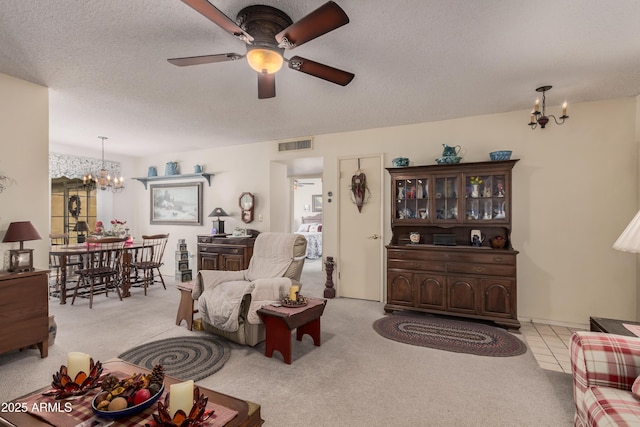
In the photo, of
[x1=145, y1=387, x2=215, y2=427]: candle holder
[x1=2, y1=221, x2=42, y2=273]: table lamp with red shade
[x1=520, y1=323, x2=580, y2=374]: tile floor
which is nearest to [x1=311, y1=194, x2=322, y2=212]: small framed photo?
[x1=520, y1=323, x2=580, y2=374]: tile floor

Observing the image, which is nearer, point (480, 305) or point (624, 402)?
point (624, 402)

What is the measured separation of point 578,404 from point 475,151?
3144 millimetres

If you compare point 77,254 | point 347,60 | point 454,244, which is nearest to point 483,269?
point 454,244

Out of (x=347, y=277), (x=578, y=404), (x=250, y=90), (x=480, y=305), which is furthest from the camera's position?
(x=347, y=277)

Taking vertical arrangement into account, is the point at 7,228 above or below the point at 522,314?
above

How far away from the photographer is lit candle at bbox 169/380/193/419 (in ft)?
4.16

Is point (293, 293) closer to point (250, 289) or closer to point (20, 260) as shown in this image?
point (250, 289)

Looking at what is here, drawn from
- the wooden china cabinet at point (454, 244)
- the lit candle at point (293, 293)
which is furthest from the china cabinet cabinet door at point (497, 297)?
the lit candle at point (293, 293)

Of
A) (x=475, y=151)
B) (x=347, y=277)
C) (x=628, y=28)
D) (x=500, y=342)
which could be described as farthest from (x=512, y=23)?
(x=347, y=277)

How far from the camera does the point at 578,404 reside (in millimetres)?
1680

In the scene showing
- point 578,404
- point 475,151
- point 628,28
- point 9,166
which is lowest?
point 578,404

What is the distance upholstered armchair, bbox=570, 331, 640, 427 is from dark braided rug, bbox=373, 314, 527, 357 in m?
1.34

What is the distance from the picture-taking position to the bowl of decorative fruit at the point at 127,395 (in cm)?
133

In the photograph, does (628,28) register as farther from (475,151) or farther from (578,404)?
(578,404)
